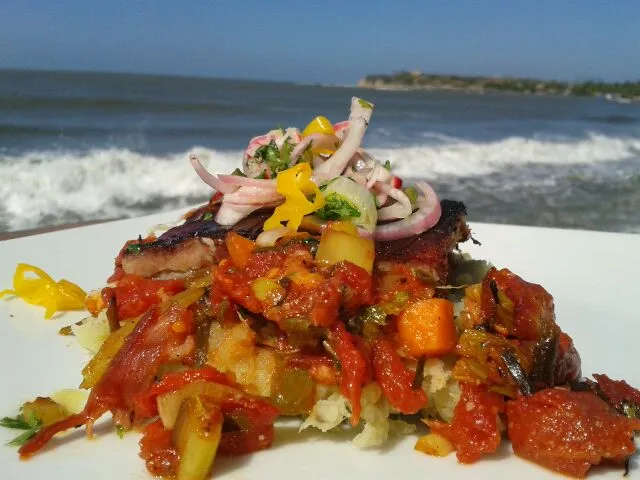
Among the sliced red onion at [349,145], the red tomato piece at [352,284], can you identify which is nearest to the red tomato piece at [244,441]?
the red tomato piece at [352,284]

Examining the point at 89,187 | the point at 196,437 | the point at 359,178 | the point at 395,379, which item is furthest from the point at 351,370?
the point at 89,187

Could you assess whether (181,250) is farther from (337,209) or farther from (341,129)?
(341,129)

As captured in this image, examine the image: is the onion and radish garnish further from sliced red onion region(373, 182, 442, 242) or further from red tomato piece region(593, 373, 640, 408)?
red tomato piece region(593, 373, 640, 408)

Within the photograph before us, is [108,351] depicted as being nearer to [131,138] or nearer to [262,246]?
[262,246]

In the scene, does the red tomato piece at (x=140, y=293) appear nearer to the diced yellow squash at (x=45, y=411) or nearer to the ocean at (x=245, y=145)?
the diced yellow squash at (x=45, y=411)

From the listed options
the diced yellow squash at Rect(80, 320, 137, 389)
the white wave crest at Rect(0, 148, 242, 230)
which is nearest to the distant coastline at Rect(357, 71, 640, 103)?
the white wave crest at Rect(0, 148, 242, 230)

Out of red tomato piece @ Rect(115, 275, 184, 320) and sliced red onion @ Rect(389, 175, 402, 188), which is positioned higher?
sliced red onion @ Rect(389, 175, 402, 188)

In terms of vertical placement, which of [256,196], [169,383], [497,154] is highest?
[256,196]
